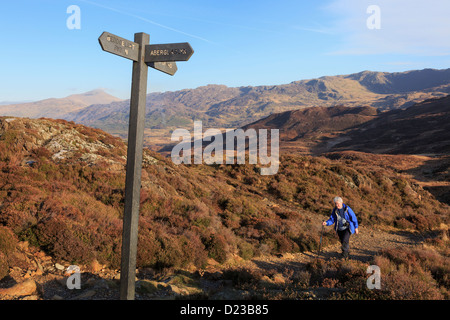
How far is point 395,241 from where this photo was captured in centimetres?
1266

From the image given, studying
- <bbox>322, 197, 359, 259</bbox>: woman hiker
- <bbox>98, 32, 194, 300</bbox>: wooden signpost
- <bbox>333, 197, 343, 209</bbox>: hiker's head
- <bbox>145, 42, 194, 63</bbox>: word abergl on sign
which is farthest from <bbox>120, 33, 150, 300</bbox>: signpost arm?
<bbox>322, 197, 359, 259</bbox>: woman hiker

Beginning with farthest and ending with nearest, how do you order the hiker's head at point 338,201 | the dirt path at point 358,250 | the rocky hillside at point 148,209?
the dirt path at point 358,250 < the hiker's head at point 338,201 < the rocky hillside at point 148,209

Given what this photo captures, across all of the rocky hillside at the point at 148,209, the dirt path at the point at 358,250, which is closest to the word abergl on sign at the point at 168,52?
the rocky hillside at the point at 148,209

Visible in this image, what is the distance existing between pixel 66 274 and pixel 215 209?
7.78 meters

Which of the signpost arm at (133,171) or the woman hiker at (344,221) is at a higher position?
the signpost arm at (133,171)

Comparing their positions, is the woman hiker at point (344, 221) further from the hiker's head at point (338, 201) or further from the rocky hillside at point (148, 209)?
the rocky hillside at point (148, 209)

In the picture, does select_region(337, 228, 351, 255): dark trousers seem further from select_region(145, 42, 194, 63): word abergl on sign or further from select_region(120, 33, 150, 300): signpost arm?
select_region(145, 42, 194, 63): word abergl on sign

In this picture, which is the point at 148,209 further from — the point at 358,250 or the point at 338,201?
the point at 358,250

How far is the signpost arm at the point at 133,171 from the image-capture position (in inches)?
156

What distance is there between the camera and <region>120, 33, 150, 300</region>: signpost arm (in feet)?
13.0
